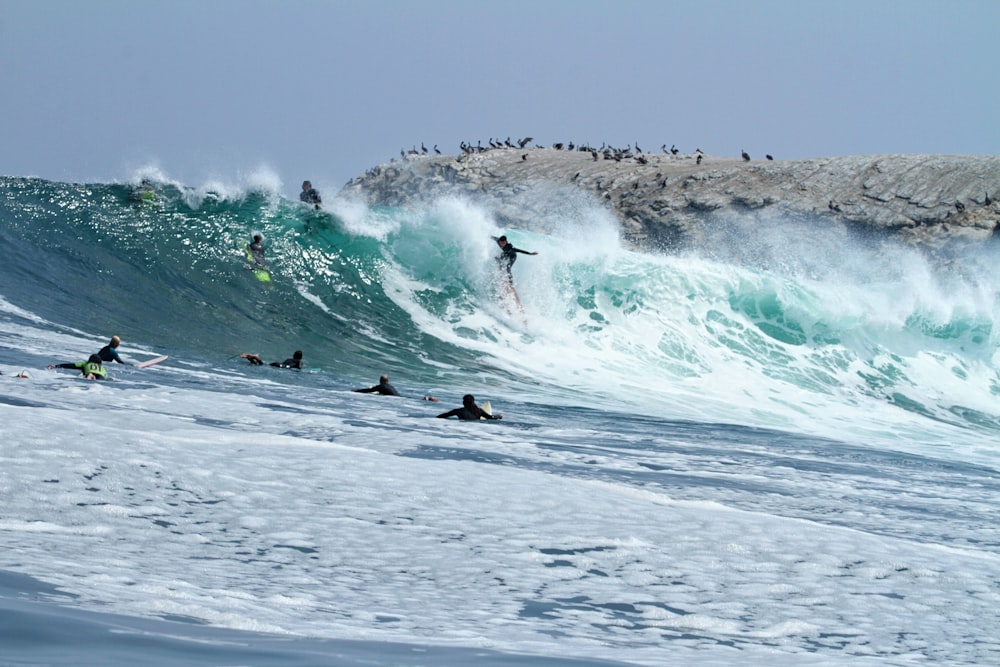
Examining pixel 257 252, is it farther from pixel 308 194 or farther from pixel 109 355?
pixel 109 355

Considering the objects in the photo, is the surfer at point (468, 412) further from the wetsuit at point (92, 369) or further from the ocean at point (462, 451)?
the wetsuit at point (92, 369)

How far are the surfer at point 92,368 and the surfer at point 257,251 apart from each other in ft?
27.8

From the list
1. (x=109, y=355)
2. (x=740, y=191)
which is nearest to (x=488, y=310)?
(x=109, y=355)

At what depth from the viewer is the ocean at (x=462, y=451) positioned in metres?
4.51

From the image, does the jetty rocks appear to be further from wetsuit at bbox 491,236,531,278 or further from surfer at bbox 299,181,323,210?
wetsuit at bbox 491,236,531,278

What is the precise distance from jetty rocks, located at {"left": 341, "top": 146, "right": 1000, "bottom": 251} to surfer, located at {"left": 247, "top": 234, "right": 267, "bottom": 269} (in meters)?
31.0

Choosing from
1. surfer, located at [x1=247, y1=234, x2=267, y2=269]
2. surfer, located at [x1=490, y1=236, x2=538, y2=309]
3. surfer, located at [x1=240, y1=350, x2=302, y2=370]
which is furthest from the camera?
surfer, located at [x1=490, y1=236, x2=538, y2=309]

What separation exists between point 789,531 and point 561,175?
194ft

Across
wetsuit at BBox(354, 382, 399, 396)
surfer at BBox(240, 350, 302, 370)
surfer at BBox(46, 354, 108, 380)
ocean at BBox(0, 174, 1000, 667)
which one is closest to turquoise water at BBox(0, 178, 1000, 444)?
ocean at BBox(0, 174, 1000, 667)

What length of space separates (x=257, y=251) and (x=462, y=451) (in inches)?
486

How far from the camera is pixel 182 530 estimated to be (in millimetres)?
5848

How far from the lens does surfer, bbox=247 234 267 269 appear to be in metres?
20.9

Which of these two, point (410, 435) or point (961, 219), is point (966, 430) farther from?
point (961, 219)

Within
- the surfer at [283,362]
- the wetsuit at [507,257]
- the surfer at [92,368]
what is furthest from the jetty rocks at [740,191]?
the surfer at [92,368]
